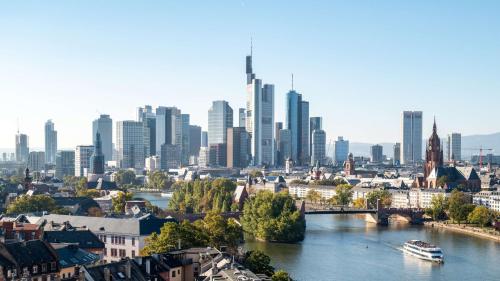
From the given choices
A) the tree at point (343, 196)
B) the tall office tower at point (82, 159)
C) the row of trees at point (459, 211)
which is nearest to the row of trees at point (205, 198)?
the tree at point (343, 196)

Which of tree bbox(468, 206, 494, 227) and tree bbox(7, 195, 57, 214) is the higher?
tree bbox(7, 195, 57, 214)

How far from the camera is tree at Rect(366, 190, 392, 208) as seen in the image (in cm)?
10261

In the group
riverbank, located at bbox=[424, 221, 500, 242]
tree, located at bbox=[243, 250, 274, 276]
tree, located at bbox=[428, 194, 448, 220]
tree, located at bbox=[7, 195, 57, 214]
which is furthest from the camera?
tree, located at bbox=[428, 194, 448, 220]

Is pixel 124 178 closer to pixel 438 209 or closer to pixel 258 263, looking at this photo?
pixel 438 209

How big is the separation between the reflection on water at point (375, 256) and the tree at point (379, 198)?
2177 cm

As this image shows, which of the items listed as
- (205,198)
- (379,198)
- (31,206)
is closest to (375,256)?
(31,206)

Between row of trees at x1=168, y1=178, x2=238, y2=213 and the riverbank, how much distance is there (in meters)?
21.4

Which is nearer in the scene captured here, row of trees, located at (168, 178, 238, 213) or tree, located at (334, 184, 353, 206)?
row of trees, located at (168, 178, 238, 213)

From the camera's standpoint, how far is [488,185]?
123 meters

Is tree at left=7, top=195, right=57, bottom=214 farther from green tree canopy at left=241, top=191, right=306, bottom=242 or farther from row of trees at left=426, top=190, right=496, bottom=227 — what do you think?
row of trees at left=426, top=190, right=496, bottom=227

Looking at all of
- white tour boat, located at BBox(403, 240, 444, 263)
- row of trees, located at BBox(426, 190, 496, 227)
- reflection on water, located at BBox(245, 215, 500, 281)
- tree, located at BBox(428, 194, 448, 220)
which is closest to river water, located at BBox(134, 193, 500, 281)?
reflection on water, located at BBox(245, 215, 500, 281)

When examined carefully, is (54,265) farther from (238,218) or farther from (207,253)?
(238,218)

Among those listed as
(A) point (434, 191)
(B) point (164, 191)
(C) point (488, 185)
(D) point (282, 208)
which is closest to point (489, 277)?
(D) point (282, 208)

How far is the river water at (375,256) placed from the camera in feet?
167
